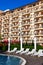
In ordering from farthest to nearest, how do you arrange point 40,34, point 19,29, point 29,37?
point 19,29 → point 29,37 → point 40,34

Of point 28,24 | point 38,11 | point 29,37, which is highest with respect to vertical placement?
point 38,11

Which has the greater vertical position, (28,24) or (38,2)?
(38,2)

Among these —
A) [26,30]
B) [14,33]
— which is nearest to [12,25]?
[14,33]

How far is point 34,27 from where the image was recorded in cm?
5734

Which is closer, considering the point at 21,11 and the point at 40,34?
the point at 40,34

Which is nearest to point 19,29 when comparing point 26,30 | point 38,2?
point 26,30

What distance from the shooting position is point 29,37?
2306 inches

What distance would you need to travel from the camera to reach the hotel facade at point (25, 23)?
2205 inches

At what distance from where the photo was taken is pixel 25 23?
61469 millimetres

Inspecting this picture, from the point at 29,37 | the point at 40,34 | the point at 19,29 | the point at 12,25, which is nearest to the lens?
the point at 40,34

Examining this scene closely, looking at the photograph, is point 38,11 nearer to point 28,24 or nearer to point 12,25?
point 28,24

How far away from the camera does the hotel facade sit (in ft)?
184

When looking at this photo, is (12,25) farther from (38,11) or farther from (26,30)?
(38,11)

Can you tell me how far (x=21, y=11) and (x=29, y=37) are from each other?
11.2 m
